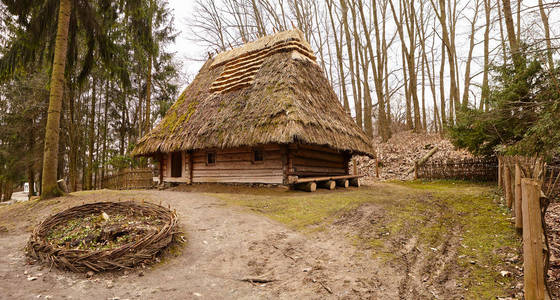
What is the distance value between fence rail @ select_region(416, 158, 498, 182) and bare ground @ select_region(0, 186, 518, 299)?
9.29m

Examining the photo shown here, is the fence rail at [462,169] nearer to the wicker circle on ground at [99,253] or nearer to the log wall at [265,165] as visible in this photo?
the log wall at [265,165]

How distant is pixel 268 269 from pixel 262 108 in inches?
288

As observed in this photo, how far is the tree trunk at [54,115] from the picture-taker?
745 centimetres

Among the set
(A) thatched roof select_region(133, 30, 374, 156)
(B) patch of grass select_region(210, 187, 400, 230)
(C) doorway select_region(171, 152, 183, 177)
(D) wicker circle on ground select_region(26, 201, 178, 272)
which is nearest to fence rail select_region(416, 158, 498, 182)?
(A) thatched roof select_region(133, 30, 374, 156)

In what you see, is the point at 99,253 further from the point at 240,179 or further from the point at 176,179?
the point at 176,179

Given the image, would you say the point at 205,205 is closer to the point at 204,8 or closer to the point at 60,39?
the point at 60,39

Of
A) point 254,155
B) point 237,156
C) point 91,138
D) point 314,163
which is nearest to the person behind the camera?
point 254,155

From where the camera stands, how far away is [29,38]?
27.3 feet

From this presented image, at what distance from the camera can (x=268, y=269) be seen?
3420mm

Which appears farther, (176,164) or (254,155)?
(176,164)

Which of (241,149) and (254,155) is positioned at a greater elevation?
(241,149)

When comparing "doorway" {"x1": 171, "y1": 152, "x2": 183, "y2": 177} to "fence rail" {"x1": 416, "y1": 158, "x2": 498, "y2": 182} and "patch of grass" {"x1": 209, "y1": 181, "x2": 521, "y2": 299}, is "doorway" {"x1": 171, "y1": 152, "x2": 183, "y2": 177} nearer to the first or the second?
"patch of grass" {"x1": 209, "y1": 181, "x2": 521, "y2": 299}

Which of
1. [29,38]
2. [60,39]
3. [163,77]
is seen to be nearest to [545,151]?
[60,39]

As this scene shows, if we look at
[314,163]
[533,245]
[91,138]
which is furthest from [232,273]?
[91,138]
